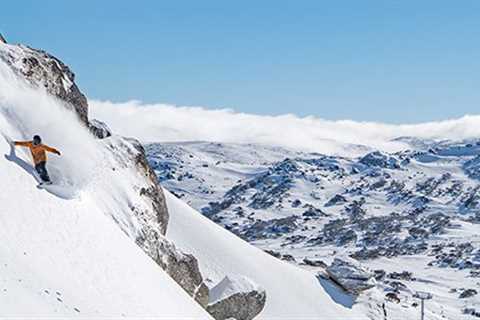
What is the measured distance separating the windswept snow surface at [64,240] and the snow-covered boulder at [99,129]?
381 cm

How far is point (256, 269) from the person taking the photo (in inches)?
2148

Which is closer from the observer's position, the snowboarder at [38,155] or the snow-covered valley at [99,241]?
the snow-covered valley at [99,241]

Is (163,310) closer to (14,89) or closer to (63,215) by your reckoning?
(63,215)

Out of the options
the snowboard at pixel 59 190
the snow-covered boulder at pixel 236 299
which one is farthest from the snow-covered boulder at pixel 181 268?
the snowboard at pixel 59 190

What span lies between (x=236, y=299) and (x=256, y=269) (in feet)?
33.6

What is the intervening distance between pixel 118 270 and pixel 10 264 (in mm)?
5925

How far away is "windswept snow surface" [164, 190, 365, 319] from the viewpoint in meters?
51.4

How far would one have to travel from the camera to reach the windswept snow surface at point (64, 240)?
63.3 ft

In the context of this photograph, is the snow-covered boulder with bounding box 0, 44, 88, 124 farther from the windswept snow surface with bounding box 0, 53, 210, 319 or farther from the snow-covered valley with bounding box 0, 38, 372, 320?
the windswept snow surface with bounding box 0, 53, 210, 319

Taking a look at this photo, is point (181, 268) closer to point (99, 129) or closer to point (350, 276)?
point (99, 129)

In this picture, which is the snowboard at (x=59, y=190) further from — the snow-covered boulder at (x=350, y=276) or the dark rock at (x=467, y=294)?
the dark rock at (x=467, y=294)

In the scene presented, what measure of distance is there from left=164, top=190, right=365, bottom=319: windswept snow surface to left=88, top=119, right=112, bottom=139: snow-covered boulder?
13755mm

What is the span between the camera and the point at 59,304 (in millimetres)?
18875

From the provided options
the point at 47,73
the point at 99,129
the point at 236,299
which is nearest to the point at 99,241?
the point at 47,73
